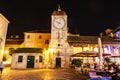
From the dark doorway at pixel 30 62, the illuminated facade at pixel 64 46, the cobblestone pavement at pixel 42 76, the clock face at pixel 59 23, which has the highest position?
the clock face at pixel 59 23

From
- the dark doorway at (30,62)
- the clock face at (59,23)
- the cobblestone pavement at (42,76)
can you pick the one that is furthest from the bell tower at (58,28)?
the cobblestone pavement at (42,76)

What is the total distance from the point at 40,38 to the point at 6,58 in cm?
1157

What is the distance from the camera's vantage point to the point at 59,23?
30266mm

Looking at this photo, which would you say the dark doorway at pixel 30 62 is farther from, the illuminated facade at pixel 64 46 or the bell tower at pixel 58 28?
the bell tower at pixel 58 28

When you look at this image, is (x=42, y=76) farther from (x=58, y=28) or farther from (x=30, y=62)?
(x=58, y=28)

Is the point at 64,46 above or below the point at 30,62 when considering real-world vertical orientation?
above

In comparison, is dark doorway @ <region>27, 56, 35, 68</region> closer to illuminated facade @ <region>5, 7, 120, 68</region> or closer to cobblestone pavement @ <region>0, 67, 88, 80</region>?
illuminated facade @ <region>5, 7, 120, 68</region>

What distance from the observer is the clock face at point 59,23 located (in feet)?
99.1

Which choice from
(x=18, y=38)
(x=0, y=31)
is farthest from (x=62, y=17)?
(x=18, y=38)

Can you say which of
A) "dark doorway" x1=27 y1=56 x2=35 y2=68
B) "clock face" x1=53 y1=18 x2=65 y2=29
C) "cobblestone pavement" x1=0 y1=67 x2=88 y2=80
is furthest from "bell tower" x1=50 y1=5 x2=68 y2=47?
"cobblestone pavement" x1=0 y1=67 x2=88 y2=80

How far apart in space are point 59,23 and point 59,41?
4.36 m

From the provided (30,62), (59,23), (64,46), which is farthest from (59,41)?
(30,62)

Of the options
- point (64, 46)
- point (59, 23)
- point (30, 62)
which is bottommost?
point (30, 62)

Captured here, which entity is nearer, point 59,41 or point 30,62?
point 30,62
